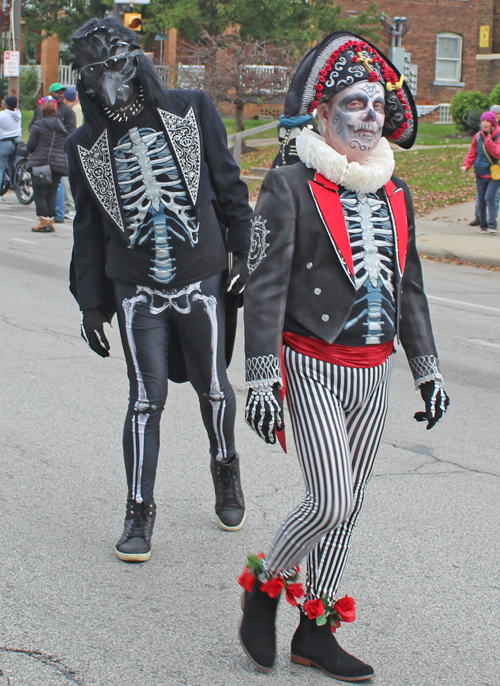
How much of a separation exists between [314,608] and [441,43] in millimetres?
39954

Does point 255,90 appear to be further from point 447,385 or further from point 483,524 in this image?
point 483,524

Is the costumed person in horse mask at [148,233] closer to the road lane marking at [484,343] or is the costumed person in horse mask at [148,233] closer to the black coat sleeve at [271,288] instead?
the black coat sleeve at [271,288]

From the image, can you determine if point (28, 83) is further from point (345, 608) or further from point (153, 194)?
point (345, 608)

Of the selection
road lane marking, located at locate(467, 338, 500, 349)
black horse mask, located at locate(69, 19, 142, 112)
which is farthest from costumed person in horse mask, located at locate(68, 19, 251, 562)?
road lane marking, located at locate(467, 338, 500, 349)

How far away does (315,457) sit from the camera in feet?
9.01

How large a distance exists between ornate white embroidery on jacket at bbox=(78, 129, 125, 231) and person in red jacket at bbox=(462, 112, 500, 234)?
11.9 m

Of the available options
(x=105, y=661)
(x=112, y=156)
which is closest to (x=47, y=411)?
(x=112, y=156)

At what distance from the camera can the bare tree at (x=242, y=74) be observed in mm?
25391

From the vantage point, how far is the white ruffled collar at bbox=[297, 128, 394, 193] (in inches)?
109

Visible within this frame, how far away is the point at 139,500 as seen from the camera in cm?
370

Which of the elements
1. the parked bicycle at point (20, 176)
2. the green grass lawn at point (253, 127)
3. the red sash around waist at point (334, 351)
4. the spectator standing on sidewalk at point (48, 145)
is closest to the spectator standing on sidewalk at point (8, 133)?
the parked bicycle at point (20, 176)

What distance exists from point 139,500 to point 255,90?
23.2 meters

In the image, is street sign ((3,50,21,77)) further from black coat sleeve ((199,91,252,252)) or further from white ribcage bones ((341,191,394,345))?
white ribcage bones ((341,191,394,345))

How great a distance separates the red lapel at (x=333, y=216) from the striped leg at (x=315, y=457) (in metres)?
0.33
